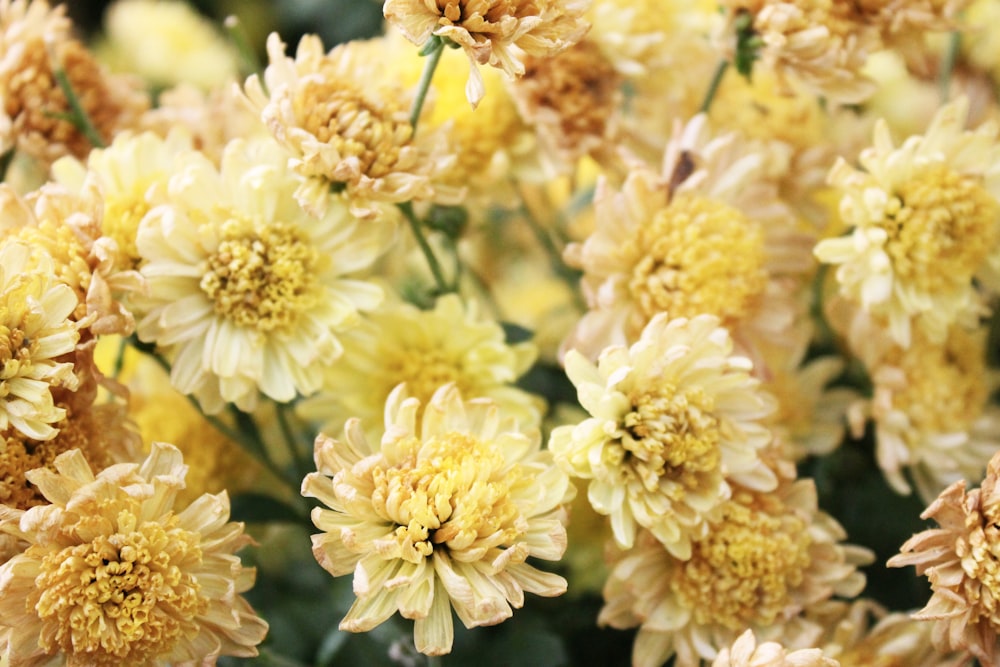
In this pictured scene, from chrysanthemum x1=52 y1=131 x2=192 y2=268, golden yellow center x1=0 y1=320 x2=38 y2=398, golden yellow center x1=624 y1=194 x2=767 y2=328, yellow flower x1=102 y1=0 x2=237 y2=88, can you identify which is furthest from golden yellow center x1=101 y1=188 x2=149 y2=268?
yellow flower x1=102 y1=0 x2=237 y2=88

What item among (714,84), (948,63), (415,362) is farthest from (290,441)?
(948,63)

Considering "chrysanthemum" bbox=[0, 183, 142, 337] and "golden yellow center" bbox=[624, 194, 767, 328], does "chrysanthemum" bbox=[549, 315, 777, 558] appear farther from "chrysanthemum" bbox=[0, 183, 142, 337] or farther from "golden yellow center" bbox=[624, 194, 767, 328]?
"chrysanthemum" bbox=[0, 183, 142, 337]

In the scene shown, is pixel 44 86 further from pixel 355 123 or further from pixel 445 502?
pixel 445 502

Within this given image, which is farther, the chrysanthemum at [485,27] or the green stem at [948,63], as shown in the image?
the green stem at [948,63]

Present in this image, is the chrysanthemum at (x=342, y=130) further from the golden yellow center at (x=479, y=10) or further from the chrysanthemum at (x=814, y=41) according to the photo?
the chrysanthemum at (x=814, y=41)

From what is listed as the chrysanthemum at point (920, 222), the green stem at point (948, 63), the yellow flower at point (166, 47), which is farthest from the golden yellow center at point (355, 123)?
the yellow flower at point (166, 47)

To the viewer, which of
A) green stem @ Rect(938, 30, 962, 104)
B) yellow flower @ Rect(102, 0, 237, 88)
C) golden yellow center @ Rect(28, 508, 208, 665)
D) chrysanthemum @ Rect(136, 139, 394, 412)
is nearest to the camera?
golden yellow center @ Rect(28, 508, 208, 665)
